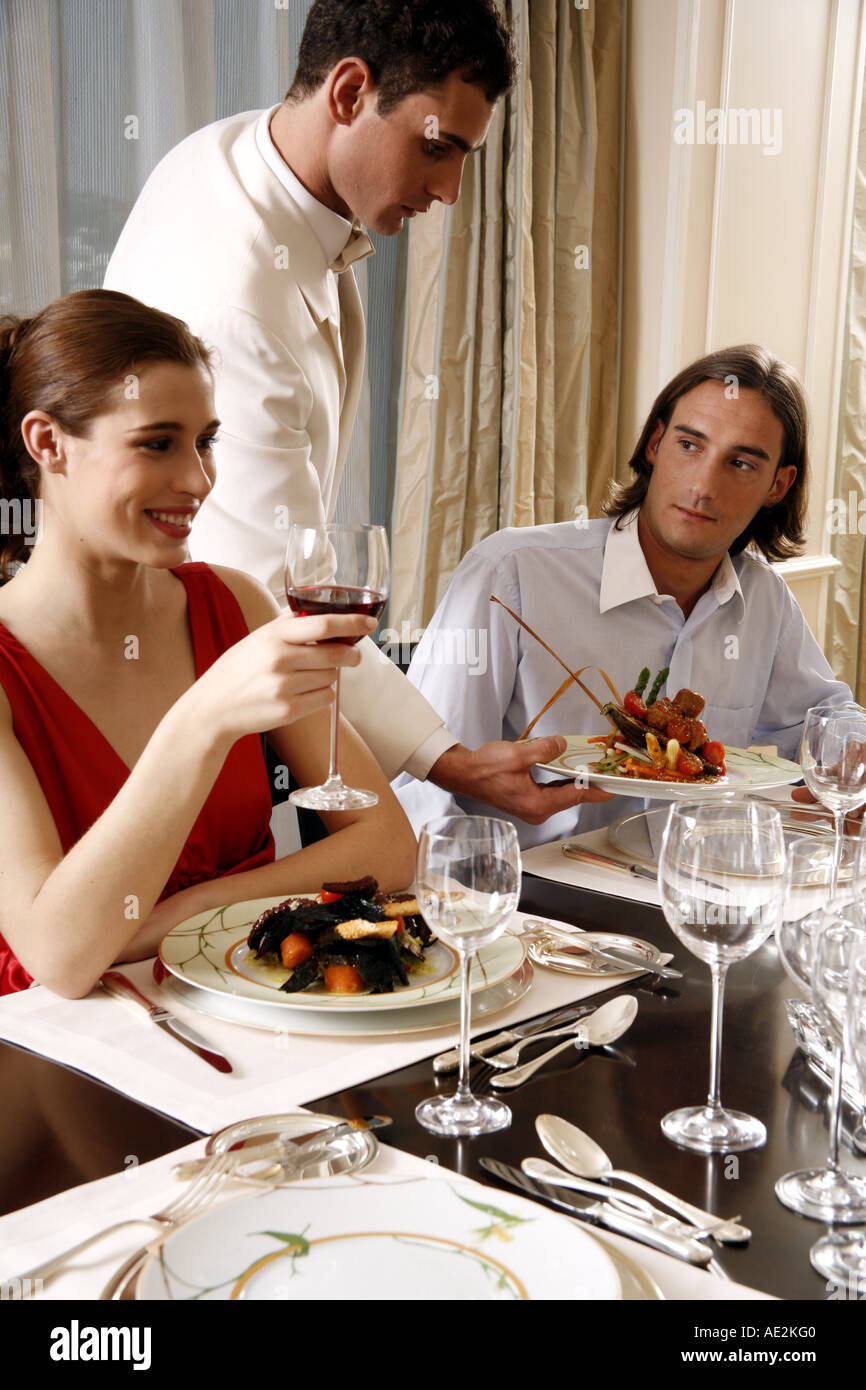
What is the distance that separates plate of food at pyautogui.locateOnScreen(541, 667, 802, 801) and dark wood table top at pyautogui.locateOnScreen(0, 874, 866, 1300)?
0.57 meters

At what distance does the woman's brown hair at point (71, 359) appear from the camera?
1.50m

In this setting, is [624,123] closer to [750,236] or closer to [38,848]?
[750,236]

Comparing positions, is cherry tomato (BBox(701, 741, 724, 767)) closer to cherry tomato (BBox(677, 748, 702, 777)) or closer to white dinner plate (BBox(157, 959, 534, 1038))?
cherry tomato (BBox(677, 748, 702, 777))

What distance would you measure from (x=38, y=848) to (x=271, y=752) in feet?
2.23

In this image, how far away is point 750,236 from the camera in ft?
15.3

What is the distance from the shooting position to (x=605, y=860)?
5.15 ft

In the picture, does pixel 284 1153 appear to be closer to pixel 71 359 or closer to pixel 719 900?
pixel 719 900

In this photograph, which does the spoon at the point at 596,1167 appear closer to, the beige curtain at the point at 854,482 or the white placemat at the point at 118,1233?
the white placemat at the point at 118,1233

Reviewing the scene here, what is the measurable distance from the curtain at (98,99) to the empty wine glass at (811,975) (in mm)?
2123

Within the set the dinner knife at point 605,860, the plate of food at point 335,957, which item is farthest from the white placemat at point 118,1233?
the dinner knife at point 605,860

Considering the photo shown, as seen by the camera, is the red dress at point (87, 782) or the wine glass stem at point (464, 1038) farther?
the red dress at point (87, 782)

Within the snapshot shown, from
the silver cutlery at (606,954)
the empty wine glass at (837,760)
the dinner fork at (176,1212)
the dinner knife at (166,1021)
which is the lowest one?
the silver cutlery at (606,954)

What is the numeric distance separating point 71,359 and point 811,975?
1090 mm

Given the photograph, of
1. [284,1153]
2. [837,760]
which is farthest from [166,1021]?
[837,760]
